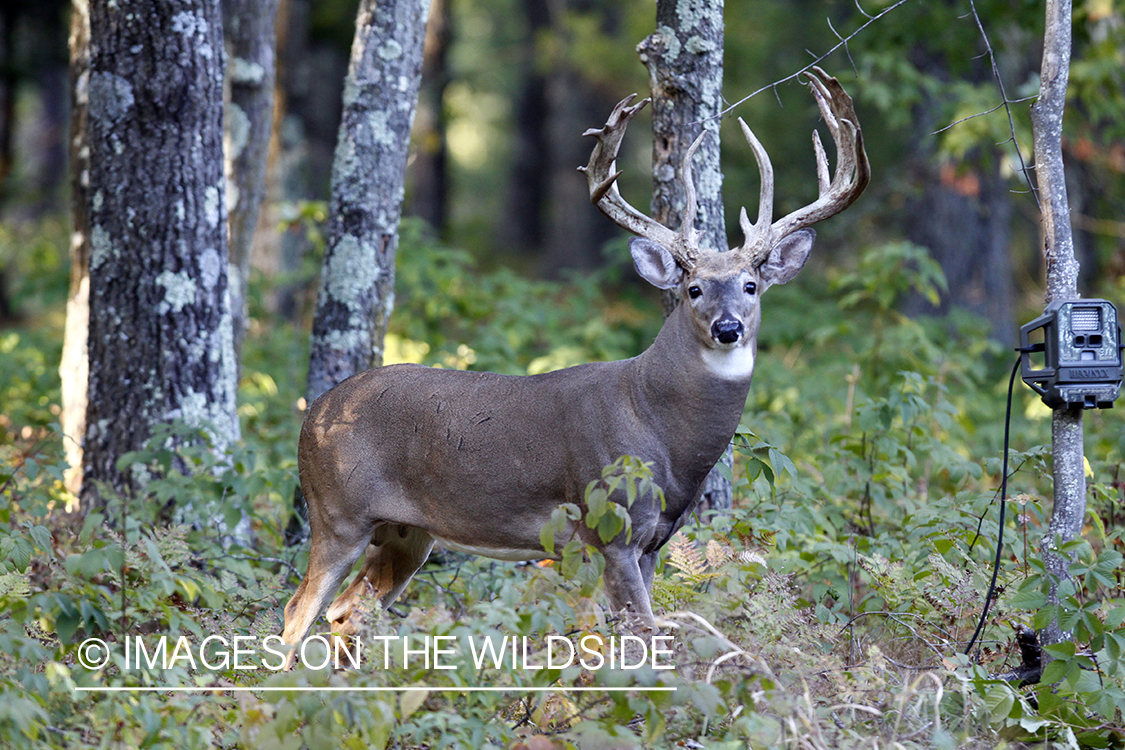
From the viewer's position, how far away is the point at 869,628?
4.56m

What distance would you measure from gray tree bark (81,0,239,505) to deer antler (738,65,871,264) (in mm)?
2985

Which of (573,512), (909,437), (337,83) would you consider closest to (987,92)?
(909,437)

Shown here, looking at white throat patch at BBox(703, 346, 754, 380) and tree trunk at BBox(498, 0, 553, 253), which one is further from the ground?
tree trunk at BBox(498, 0, 553, 253)

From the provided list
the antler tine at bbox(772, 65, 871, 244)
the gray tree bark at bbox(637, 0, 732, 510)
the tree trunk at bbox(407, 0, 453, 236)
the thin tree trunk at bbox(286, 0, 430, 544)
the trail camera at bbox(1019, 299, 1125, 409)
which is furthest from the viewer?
the tree trunk at bbox(407, 0, 453, 236)

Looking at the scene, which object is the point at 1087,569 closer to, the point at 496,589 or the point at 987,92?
the point at 496,589

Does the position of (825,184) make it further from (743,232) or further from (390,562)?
(390,562)

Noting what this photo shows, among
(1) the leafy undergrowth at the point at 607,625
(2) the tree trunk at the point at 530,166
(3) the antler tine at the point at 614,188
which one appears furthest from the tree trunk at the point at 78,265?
(2) the tree trunk at the point at 530,166

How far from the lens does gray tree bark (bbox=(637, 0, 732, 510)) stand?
17.0ft

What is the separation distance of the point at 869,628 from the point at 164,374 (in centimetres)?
368

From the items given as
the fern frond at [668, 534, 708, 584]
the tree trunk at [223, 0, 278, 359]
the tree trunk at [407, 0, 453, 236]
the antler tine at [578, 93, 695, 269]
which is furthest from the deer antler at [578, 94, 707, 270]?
the tree trunk at [407, 0, 453, 236]

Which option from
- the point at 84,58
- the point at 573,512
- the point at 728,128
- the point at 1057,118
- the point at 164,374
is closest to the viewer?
the point at 573,512

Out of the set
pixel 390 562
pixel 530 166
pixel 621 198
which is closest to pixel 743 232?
pixel 621 198

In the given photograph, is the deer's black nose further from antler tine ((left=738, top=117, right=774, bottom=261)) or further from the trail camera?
the trail camera

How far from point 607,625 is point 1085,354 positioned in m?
1.95
